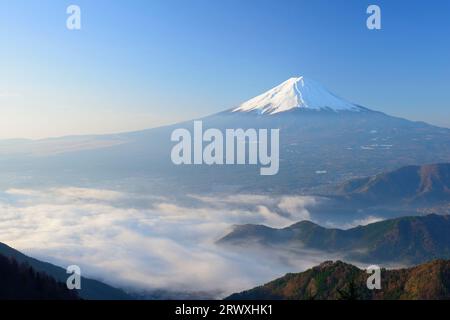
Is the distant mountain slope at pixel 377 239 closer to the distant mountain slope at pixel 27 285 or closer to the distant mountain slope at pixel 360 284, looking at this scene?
the distant mountain slope at pixel 360 284

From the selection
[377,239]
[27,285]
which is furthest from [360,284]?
[377,239]

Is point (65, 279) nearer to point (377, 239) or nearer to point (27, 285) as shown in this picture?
point (27, 285)

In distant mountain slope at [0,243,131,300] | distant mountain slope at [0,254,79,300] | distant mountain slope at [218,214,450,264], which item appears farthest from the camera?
distant mountain slope at [218,214,450,264]

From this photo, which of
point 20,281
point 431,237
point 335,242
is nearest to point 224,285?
point 335,242

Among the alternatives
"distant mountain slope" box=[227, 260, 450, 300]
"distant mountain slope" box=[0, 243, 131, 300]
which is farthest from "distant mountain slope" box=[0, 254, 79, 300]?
"distant mountain slope" box=[227, 260, 450, 300]

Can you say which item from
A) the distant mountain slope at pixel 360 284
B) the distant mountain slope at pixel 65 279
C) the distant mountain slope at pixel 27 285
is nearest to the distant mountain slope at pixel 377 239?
the distant mountain slope at pixel 360 284

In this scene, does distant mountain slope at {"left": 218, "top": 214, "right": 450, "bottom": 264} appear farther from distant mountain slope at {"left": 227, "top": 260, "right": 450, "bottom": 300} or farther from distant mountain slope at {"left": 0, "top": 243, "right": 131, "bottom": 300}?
distant mountain slope at {"left": 0, "top": 243, "right": 131, "bottom": 300}
